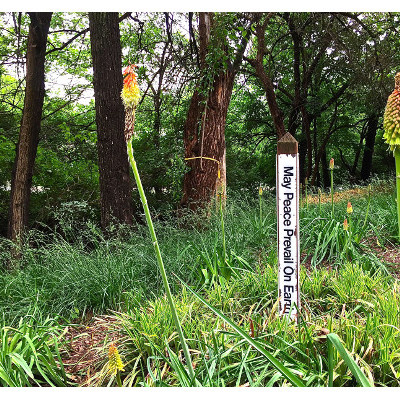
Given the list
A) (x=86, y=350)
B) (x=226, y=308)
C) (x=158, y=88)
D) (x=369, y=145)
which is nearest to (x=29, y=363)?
(x=86, y=350)

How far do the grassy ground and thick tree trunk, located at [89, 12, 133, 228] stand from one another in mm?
592

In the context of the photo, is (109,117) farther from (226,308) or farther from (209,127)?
(226,308)

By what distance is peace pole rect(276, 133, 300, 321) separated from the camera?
2.30 m

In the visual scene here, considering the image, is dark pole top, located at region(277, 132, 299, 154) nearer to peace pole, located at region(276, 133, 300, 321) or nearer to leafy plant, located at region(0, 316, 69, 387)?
peace pole, located at region(276, 133, 300, 321)

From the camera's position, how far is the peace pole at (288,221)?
2303 mm

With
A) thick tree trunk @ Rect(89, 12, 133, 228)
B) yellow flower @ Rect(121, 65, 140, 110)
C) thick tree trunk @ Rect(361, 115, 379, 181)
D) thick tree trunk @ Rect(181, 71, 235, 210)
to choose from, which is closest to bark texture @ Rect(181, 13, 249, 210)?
thick tree trunk @ Rect(181, 71, 235, 210)

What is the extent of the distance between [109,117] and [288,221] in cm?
340

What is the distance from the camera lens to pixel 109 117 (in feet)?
16.6

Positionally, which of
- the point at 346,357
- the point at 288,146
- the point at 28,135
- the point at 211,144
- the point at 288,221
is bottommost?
the point at 346,357

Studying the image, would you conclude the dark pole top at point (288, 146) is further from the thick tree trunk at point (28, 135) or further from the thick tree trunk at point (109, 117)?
the thick tree trunk at point (28, 135)

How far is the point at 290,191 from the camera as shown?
232cm

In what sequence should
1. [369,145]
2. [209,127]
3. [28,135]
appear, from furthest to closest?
[369,145]
[209,127]
[28,135]

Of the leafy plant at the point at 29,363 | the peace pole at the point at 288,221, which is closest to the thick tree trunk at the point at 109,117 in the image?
the leafy plant at the point at 29,363

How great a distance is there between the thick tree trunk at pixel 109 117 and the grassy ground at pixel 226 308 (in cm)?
59
